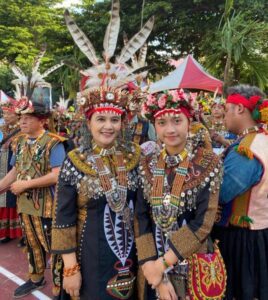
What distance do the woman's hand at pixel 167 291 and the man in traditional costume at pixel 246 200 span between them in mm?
604

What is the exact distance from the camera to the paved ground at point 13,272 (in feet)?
12.3

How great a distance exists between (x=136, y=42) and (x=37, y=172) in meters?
1.69

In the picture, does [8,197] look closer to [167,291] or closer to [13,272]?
[13,272]

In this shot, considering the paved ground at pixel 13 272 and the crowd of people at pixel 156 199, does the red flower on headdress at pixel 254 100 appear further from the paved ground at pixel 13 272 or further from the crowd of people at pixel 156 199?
the paved ground at pixel 13 272

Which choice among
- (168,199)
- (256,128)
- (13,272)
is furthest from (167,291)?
(13,272)

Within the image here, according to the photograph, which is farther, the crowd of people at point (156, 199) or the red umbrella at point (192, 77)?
the red umbrella at point (192, 77)

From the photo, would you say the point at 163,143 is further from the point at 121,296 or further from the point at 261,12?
the point at 261,12

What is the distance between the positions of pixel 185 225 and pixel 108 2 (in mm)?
17724

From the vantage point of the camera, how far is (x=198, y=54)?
18984 millimetres

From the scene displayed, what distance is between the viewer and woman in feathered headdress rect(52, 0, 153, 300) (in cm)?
231

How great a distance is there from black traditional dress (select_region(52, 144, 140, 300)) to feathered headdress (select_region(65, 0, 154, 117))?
386 millimetres

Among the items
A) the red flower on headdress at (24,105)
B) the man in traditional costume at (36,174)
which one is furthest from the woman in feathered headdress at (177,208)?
the red flower on headdress at (24,105)

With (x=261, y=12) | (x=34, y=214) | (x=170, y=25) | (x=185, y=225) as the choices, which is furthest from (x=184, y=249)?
(x=170, y=25)

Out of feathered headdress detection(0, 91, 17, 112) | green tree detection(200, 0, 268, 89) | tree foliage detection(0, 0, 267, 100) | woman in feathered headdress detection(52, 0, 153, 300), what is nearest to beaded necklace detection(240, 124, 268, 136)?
woman in feathered headdress detection(52, 0, 153, 300)
